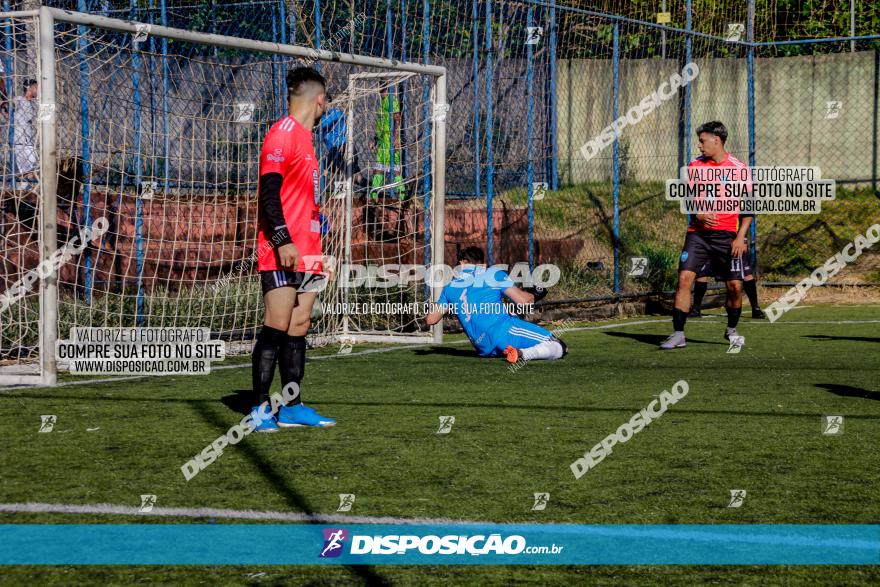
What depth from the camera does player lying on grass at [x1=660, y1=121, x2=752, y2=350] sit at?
11.1 m

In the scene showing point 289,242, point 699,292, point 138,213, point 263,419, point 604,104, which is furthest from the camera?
point 604,104

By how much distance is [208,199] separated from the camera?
37.2 ft

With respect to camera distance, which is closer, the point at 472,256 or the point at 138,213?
the point at 472,256

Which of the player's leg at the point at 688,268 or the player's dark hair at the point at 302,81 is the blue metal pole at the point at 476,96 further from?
the player's dark hair at the point at 302,81

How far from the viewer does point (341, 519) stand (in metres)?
4.53

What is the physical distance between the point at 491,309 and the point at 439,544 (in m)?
5.80

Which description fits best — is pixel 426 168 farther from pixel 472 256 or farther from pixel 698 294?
pixel 698 294

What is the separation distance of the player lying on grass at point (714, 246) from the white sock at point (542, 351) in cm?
164

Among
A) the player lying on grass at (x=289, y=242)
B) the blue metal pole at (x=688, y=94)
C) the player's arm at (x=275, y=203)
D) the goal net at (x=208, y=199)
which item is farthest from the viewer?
the blue metal pole at (x=688, y=94)

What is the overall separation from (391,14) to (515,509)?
9.09 meters

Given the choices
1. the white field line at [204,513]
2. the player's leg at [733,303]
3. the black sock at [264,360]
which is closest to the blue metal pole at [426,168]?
the player's leg at [733,303]

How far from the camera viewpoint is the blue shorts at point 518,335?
992 centimetres

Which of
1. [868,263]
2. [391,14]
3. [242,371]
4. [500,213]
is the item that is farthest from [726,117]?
[242,371]

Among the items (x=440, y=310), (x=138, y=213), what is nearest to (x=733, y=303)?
(x=440, y=310)
